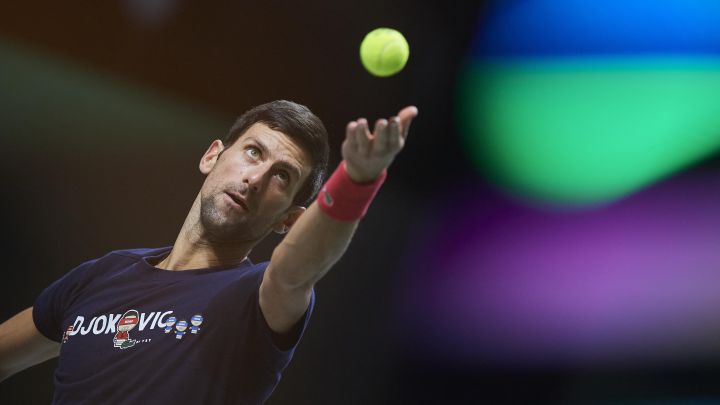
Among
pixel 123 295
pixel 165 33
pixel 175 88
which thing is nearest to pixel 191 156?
pixel 175 88

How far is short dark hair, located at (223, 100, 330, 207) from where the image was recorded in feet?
5.30

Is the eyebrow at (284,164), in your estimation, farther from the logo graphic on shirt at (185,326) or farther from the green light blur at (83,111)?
the green light blur at (83,111)

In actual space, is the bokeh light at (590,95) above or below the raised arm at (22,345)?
above

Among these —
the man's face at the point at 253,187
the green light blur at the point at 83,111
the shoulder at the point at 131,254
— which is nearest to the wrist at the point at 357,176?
the man's face at the point at 253,187

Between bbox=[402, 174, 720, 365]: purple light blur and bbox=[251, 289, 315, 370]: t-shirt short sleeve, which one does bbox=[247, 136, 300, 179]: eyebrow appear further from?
bbox=[402, 174, 720, 365]: purple light blur

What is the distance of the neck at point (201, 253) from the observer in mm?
1599

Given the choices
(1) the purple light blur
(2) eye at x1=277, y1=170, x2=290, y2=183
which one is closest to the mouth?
(2) eye at x1=277, y1=170, x2=290, y2=183

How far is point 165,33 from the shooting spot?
269 centimetres

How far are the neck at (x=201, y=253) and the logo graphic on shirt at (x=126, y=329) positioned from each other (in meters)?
0.19

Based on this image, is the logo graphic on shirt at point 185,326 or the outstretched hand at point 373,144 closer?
the outstretched hand at point 373,144

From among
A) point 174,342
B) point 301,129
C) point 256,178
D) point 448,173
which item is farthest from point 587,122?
point 174,342

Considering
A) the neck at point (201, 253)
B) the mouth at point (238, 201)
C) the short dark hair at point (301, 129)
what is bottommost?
the neck at point (201, 253)

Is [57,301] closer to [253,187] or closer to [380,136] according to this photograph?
[253,187]

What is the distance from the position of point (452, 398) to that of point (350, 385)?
1.29 feet
